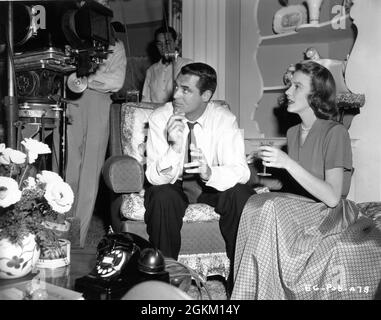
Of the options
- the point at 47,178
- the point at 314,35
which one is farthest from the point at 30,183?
the point at 314,35

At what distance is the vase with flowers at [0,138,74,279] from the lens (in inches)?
39.4

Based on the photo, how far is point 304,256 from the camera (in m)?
1.32

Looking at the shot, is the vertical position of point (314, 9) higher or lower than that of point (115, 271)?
higher

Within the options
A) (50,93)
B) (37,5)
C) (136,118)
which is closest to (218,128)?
(136,118)

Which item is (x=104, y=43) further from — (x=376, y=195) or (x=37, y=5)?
(x=376, y=195)

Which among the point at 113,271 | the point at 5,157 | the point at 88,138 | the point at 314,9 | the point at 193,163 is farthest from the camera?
the point at 314,9

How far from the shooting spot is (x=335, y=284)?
129 cm

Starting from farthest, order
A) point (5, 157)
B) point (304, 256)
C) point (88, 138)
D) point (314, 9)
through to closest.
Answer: point (314, 9) < point (88, 138) < point (304, 256) < point (5, 157)

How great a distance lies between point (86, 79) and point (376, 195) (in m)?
1.62

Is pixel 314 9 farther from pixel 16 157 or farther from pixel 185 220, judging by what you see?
pixel 16 157

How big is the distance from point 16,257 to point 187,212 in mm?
833

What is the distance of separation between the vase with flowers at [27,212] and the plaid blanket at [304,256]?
0.57 metres

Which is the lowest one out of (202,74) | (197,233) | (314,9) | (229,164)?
(197,233)

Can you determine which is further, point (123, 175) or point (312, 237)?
point (123, 175)
